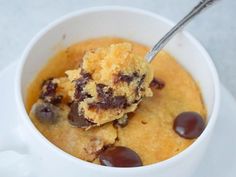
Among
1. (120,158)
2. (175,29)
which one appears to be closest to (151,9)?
(175,29)

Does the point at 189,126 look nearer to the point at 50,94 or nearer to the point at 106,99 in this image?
the point at 106,99

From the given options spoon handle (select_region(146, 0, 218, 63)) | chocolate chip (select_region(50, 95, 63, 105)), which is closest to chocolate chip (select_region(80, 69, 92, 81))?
chocolate chip (select_region(50, 95, 63, 105))

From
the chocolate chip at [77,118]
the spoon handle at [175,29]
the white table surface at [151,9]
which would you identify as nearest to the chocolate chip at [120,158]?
the chocolate chip at [77,118]

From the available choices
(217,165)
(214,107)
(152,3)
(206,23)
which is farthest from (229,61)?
(214,107)

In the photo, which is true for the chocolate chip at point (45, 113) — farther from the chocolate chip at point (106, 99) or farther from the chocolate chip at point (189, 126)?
the chocolate chip at point (189, 126)

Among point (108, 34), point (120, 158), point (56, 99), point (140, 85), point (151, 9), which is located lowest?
point (120, 158)

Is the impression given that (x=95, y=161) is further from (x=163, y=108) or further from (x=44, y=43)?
(x=44, y=43)
